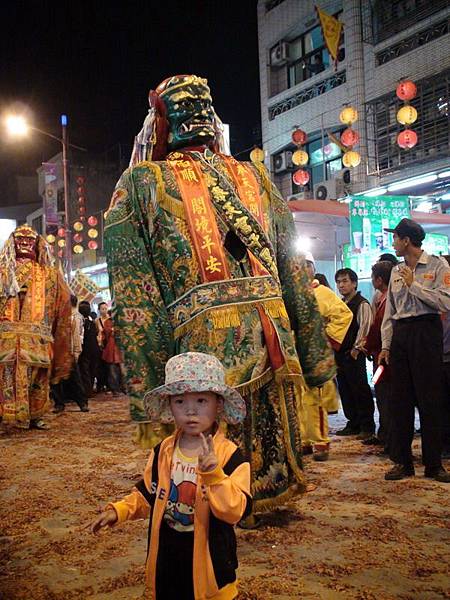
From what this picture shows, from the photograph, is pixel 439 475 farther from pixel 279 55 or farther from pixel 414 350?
pixel 279 55

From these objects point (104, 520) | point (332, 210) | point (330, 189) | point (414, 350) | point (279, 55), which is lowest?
point (104, 520)

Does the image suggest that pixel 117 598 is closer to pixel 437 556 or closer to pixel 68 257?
pixel 437 556

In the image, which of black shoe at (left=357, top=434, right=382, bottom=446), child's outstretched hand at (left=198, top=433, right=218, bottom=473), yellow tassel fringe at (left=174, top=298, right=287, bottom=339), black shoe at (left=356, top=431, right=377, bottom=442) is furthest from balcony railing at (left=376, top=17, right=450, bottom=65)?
child's outstretched hand at (left=198, top=433, right=218, bottom=473)

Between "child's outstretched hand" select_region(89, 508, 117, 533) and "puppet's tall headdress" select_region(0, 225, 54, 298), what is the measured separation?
5.81 metres

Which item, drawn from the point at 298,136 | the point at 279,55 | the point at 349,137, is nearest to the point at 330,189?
the point at 298,136

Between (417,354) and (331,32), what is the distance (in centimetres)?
1603

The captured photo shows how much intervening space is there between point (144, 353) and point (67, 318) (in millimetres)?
5373

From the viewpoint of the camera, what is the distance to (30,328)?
7414 millimetres

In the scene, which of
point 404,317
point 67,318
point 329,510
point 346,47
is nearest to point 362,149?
point 346,47

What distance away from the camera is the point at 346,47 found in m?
18.4

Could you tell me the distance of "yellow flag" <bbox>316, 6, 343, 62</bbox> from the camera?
17.9 m

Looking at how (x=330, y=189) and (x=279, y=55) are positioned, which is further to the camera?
(x=279, y=55)

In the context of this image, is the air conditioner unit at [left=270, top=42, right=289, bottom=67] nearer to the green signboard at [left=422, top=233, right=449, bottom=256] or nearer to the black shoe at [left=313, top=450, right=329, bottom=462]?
the green signboard at [left=422, top=233, right=449, bottom=256]

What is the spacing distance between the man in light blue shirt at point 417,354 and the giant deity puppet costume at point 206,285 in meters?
1.54
